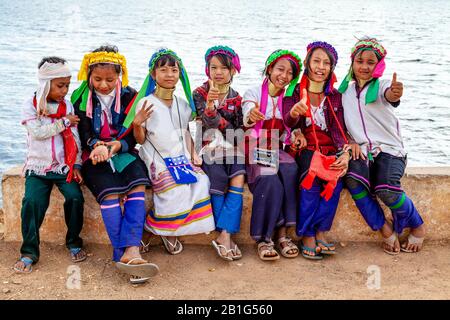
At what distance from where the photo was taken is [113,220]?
3.69 meters

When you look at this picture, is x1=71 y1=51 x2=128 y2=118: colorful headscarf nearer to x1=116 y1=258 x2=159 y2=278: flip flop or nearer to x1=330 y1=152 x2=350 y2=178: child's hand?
x1=116 y1=258 x2=159 y2=278: flip flop

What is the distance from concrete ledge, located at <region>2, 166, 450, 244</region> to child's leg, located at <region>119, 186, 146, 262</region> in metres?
0.30

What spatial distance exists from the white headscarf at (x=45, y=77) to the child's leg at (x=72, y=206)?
507mm

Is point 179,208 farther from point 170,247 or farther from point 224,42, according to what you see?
point 224,42

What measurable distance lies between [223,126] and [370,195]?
1.16 m

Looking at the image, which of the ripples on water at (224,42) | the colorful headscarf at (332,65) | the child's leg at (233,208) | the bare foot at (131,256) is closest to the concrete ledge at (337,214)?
the child's leg at (233,208)

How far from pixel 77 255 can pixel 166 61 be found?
1.48 metres

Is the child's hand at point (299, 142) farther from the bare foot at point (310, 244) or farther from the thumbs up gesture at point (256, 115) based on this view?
the bare foot at point (310, 244)

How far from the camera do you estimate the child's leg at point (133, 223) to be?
3637 mm

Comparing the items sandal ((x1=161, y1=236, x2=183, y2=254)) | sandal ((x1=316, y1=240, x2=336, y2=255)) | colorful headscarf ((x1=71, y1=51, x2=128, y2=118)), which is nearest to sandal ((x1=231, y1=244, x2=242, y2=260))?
sandal ((x1=161, y1=236, x2=183, y2=254))

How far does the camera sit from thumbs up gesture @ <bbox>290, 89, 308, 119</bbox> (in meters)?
3.83

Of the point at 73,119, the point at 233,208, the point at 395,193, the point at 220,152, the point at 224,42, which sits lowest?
the point at 233,208

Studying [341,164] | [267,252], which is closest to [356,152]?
[341,164]

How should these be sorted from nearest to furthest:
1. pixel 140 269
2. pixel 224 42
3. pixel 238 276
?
pixel 140 269 < pixel 238 276 < pixel 224 42
